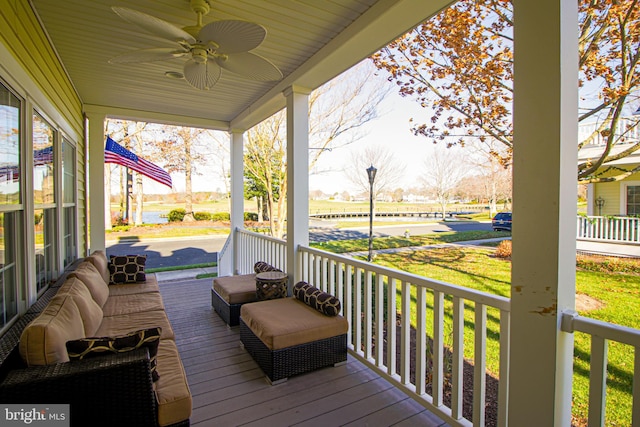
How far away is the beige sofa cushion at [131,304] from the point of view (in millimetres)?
2917

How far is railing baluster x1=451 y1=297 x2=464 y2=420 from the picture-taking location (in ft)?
6.24

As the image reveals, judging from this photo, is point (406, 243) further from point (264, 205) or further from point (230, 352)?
point (230, 352)

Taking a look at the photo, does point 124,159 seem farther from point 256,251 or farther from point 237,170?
point 256,251

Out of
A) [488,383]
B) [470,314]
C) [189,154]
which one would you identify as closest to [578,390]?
[488,383]

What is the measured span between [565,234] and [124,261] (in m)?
4.42

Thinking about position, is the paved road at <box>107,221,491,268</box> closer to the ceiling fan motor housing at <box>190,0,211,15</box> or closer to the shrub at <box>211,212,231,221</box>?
the shrub at <box>211,212,231,221</box>

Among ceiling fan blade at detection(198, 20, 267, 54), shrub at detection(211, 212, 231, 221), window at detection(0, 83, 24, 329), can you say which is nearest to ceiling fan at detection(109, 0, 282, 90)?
ceiling fan blade at detection(198, 20, 267, 54)

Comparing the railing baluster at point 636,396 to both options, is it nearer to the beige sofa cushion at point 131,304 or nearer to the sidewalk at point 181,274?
the beige sofa cushion at point 131,304

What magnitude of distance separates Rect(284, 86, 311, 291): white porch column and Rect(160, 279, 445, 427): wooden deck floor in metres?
1.23

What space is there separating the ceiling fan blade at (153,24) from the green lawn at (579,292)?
383 centimetres

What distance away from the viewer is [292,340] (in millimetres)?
2465

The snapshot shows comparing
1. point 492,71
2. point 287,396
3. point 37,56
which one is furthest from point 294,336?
point 492,71

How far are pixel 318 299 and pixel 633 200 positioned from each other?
10646mm

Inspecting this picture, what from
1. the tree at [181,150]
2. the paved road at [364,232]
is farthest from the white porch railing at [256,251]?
the tree at [181,150]
